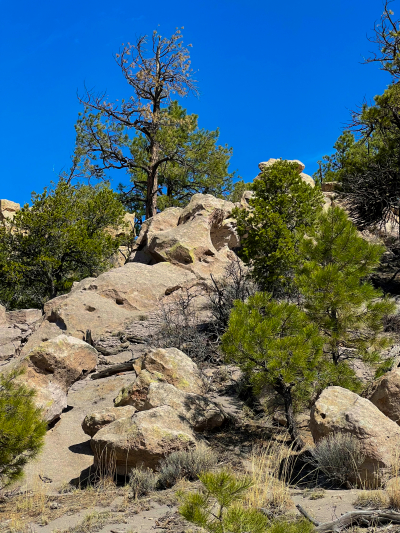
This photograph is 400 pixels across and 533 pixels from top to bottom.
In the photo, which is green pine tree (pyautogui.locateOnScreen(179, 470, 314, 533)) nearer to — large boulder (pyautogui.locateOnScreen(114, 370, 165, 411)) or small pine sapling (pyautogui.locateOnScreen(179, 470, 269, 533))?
small pine sapling (pyautogui.locateOnScreen(179, 470, 269, 533))

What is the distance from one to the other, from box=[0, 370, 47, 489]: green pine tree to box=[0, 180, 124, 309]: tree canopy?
12.3m

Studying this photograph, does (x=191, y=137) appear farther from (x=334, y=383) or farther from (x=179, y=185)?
(x=334, y=383)

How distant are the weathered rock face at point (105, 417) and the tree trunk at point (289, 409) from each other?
7.40ft

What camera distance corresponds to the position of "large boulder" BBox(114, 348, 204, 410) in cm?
808

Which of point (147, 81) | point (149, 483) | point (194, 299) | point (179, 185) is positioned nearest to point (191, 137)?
point (179, 185)

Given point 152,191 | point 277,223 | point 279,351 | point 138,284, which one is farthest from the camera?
point 152,191

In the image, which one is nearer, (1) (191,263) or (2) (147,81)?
(1) (191,263)

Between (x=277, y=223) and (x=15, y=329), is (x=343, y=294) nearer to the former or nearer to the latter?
(x=277, y=223)

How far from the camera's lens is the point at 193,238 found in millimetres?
17266

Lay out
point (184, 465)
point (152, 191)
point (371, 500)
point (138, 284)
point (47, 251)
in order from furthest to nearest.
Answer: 1. point (152, 191)
2. point (47, 251)
3. point (138, 284)
4. point (184, 465)
5. point (371, 500)

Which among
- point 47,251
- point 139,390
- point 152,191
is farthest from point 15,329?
point 152,191

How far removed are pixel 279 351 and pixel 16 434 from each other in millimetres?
3629

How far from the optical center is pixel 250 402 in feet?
31.2

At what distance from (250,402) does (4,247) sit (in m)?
12.7
